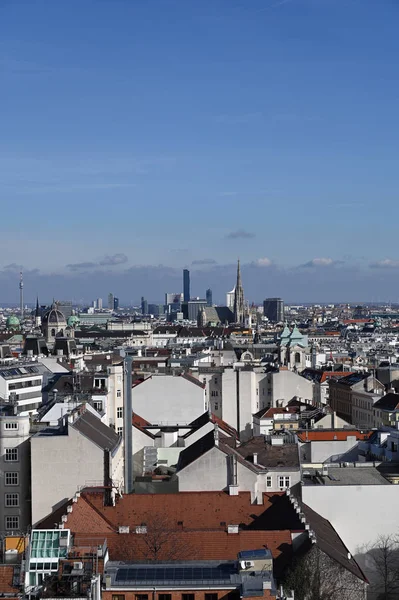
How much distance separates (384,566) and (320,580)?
995cm

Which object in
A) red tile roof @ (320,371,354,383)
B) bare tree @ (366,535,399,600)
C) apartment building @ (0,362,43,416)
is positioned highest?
apartment building @ (0,362,43,416)

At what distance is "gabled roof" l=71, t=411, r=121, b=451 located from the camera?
45.4 m

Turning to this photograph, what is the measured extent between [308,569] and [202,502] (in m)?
8.64

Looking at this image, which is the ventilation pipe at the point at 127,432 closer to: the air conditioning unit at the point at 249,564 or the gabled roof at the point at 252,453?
the gabled roof at the point at 252,453

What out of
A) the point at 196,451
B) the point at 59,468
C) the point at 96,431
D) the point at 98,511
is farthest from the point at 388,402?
the point at 98,511

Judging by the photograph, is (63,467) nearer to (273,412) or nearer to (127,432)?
(127,432)

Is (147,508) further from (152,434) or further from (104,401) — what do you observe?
(152,434)

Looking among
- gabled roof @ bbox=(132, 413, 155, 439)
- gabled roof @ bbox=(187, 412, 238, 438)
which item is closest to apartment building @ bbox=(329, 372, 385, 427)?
gabled roof @ bbox=(187, 412, 238, 438)

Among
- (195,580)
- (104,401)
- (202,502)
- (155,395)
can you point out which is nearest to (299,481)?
(202,502)

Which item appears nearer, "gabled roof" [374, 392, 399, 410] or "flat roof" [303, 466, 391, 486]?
"flat roof" [303, 466, 391, 486]

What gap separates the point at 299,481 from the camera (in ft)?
162

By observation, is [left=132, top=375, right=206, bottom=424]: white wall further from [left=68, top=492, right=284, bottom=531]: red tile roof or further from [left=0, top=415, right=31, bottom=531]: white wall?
[left=68, top=492, right=284, bottom=531]: red tile roof

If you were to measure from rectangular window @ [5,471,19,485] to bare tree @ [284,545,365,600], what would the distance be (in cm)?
1496

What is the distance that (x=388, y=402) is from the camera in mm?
88312
